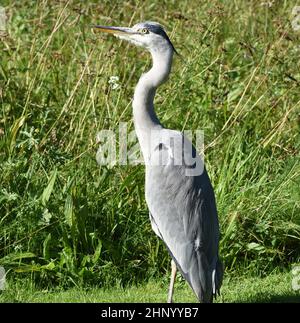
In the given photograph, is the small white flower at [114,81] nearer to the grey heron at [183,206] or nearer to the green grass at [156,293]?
the grey heron at [183,206]

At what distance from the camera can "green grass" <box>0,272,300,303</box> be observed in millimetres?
5578

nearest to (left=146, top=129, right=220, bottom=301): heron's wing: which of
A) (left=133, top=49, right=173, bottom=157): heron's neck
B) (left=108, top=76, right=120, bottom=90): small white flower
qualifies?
(left=133, top=49, right=173, bottom=157): heron's neck

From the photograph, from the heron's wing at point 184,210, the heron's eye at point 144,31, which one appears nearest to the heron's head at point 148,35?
the heron's eye at point 144,31

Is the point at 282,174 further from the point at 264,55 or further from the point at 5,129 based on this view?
the point at 5,129

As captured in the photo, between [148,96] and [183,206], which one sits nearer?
[183,206]

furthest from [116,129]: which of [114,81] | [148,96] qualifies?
[148,96]

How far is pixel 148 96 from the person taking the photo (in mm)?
5617

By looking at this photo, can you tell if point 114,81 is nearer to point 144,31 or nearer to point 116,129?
point 116,129

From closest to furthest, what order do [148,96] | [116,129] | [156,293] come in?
1. [148,96]
2. [156,293]
3. [116,129]

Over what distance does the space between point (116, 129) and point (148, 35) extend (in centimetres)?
111

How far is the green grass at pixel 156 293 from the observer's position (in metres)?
5.58

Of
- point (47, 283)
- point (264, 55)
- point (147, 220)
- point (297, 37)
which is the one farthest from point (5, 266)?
point (297, 37)

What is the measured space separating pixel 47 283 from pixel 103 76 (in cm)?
179

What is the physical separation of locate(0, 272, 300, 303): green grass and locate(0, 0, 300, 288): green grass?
0.40ft
